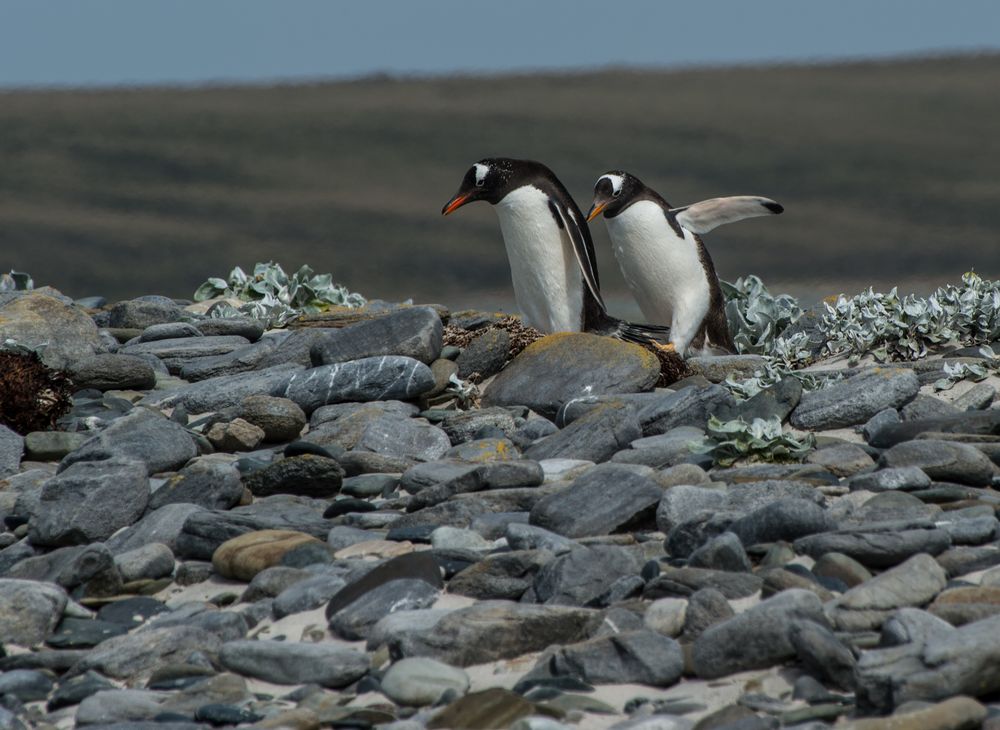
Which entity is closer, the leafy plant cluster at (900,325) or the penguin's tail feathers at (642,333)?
the leafy plant cluster at (900,325)

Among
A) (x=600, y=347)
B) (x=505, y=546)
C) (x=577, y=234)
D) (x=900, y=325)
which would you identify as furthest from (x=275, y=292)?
(x=505, y=546)

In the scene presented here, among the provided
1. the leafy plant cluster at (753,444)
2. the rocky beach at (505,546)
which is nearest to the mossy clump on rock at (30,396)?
the rocky beach at (505,546)

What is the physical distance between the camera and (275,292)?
11.7 metres

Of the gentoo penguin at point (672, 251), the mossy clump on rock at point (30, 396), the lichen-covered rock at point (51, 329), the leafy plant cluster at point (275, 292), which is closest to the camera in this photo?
the mossy clump on rock at point (30, 396)

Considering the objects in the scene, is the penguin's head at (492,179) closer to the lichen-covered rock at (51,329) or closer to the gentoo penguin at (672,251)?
the gentoo penguin at (672,251)

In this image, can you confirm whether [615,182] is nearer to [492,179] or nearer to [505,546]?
[492,179]

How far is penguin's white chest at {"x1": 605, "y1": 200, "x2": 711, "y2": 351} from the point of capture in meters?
9.36

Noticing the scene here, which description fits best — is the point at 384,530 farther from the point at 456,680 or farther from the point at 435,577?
the point at 456,680

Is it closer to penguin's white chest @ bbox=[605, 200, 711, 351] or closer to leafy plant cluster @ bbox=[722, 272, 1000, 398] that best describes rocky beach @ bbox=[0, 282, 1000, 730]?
leafy plant cluster @ bbox=[722, 272, 1000, 398]

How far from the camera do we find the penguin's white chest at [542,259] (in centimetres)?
903

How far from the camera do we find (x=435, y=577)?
4.42m

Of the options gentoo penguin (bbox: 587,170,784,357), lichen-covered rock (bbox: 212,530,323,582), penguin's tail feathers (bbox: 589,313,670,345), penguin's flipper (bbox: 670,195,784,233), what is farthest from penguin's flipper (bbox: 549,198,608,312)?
lichen-covered rock (bbox: 212,530,323,582)

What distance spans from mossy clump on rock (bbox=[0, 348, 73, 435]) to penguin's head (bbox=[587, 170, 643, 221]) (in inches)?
141

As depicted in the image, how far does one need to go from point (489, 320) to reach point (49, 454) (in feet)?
10.4
